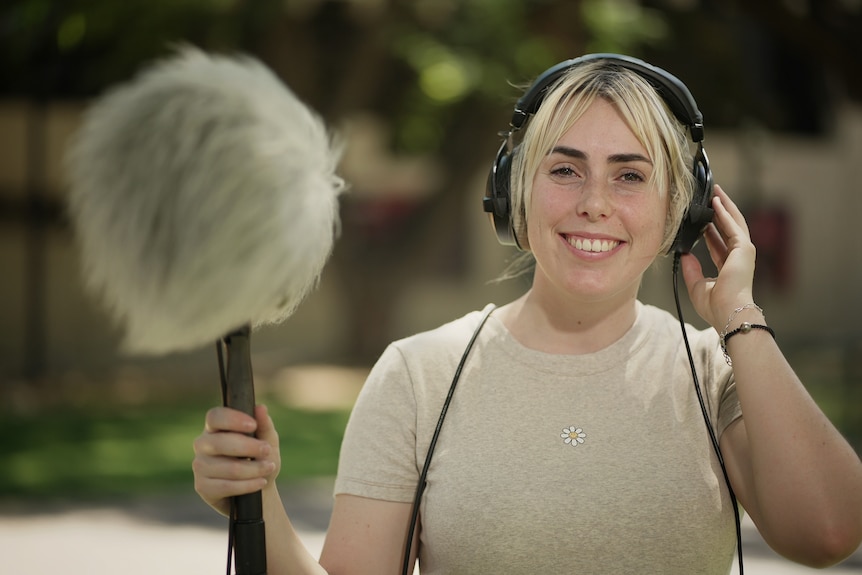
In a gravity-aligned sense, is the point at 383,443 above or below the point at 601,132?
below

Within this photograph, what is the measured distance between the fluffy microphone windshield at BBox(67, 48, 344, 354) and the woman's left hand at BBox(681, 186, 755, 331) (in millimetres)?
975

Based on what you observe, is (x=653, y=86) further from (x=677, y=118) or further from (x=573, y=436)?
(x=573, y=436)

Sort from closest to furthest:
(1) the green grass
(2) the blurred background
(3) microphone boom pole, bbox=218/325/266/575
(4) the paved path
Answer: (3) microphone boom pole, bbox=218/325/266/575, (4) the paved path, (1) the green grass, (2) the blurred background

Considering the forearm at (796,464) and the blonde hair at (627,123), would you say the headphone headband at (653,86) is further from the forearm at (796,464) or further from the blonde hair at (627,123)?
the forearm at (796,464)

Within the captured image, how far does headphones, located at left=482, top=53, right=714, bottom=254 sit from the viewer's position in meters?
1.85

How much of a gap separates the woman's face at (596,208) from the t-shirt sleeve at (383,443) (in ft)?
1.19

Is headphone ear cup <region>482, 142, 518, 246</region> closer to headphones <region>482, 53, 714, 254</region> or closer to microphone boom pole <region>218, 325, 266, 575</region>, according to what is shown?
headphones <region>482, 53, 714, 254</region>

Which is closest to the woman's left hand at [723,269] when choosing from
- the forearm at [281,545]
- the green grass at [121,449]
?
the forearm at [281,545]

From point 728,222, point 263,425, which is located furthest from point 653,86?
point 263,425

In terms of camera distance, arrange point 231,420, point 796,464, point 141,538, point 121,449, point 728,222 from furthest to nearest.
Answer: point 121,449 → point 141,538 → point 728,222 → point 796,464 → point 231,420

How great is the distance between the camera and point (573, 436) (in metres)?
1.80

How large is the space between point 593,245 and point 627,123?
9.1 inches

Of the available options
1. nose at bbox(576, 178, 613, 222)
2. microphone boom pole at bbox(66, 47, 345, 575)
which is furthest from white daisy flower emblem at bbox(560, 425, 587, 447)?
microphone boom pole at bbox(66, 47, 345, 575)

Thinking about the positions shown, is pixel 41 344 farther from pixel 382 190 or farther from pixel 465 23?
pixel 465 23
